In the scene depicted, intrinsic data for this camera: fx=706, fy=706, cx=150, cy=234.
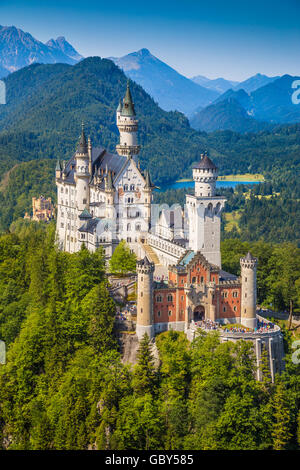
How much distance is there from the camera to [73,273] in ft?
273

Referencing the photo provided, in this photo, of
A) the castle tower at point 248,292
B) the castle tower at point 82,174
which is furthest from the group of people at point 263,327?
the castle tower at point 82,174

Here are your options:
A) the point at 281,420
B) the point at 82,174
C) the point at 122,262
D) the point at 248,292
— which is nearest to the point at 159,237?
the point at 122,262

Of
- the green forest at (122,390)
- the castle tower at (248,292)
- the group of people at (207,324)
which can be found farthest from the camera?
the castle tower at (248,292)

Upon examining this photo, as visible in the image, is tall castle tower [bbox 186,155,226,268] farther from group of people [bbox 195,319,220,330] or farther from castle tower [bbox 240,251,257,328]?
group of people [bbox 195,319,220,330]

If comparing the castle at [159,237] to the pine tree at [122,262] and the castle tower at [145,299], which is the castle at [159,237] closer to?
the castle tower at [145,299]

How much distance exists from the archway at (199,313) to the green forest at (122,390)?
11.7ft

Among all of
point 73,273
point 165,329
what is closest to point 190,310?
point 165,329

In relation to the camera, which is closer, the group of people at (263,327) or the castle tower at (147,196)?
the group of people at (263,327)

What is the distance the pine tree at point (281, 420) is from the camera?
215 feet

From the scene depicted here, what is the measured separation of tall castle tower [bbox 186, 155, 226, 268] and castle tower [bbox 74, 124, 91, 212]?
27.4m

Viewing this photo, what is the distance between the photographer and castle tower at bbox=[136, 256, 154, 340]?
235 ft

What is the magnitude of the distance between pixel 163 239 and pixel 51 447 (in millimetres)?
32799

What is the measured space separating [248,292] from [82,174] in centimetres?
3792

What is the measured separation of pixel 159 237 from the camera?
92.7 meters
